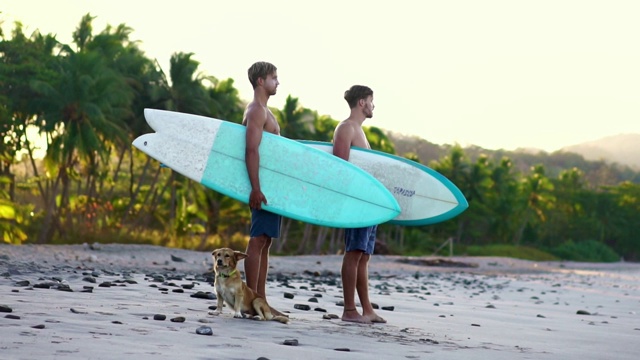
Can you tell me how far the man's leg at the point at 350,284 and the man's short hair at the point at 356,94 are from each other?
1208 mm

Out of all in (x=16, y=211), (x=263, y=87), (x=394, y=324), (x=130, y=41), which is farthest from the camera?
(x=130, y=41)

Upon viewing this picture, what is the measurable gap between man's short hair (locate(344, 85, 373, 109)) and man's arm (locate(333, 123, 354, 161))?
0.19m

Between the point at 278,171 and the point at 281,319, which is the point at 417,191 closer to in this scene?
the point at 278,171

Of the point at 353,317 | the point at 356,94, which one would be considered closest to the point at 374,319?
the point at 353,317

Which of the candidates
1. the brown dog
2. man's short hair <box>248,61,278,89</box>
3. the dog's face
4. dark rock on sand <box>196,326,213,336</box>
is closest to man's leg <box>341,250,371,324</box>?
the brown dog

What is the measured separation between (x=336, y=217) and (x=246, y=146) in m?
1.01

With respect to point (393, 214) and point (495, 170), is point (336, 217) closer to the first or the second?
point (393, 214)

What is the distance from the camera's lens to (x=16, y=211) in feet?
78.0

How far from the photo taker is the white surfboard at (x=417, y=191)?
773 cm

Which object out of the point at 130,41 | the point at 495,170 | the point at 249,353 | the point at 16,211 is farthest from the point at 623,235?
the point at 249,353

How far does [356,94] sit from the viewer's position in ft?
22.7

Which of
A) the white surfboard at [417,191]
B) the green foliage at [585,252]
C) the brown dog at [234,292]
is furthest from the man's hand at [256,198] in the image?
the green foliage at [585,252]

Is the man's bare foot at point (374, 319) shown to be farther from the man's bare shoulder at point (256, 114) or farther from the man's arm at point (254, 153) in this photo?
the man's bare shoulder at point (256, 114)

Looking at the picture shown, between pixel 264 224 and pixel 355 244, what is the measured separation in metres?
0.79
